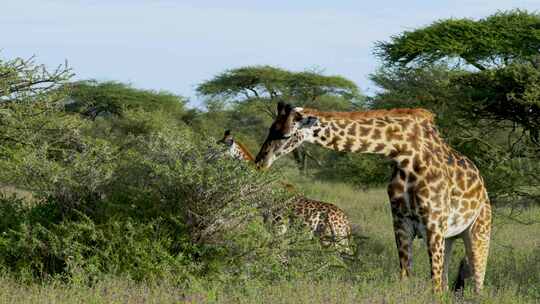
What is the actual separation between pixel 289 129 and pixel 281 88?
30.4 meters

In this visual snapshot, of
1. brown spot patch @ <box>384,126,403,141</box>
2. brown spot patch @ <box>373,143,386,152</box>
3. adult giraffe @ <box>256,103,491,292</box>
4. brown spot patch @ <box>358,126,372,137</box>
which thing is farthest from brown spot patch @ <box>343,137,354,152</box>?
brown spot patch @ <box>384,126,403,141</box>

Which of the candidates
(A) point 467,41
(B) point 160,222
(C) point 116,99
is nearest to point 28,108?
(B) point 160,222

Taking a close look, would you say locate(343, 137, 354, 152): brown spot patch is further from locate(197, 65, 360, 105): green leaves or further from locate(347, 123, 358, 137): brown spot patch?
locate(197, 65, 360, 105): green leaves

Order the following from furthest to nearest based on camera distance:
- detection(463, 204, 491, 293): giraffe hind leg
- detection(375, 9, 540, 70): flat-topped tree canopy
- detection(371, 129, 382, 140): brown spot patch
Result: 1. detection(375, 9, 540, 70): flat-topped tree canopy
2. detection(463, 204, 491, 293): giraffe hind leg
3. detection(371, 129, 382, 140): brown spot patch

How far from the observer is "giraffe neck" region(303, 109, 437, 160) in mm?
7332

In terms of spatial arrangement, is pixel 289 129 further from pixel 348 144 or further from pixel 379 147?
pixel 379 147

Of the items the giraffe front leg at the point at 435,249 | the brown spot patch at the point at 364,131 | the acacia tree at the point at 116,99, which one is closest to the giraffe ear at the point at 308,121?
the brown spot patch at the point at 364,131

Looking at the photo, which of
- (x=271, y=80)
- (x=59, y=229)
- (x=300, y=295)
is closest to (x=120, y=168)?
(x=59, y=229)

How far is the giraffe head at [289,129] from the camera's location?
281 inches

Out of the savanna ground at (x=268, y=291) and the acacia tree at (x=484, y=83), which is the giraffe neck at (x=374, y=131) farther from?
the acacia tree at (x=484, y=83)

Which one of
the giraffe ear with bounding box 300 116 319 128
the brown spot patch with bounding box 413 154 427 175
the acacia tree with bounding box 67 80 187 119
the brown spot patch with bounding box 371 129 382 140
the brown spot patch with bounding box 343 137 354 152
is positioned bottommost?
the acacia tree with bounding box 67 80 187 119

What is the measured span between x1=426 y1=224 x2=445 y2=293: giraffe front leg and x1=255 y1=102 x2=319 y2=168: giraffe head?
53.6 inches

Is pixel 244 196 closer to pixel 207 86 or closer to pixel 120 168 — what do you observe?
pixel 120 168

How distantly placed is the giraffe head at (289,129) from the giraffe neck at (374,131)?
0.10 m
